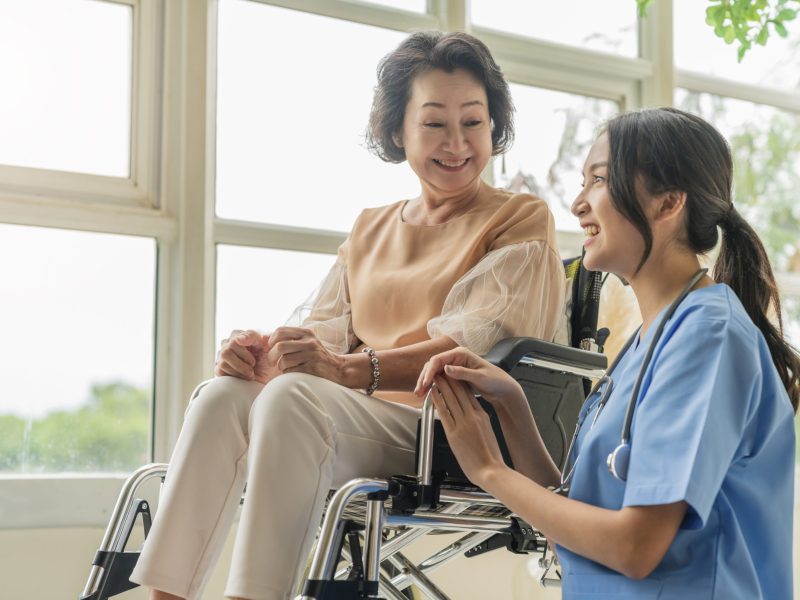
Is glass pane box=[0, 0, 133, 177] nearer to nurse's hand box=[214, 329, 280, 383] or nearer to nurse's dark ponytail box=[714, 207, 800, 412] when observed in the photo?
nurse's hand box=[214, 329, 280, 383]

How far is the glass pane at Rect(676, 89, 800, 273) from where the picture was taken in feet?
11.9

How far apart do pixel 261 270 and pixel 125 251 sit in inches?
14.4

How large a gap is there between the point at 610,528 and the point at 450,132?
109 cm

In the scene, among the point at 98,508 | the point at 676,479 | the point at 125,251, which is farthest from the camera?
the point at 125,251

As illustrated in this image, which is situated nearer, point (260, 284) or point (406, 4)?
point (260, 284)

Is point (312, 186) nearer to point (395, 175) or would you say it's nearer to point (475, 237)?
point (395, 175)

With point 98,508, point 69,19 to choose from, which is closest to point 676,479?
point 98,508

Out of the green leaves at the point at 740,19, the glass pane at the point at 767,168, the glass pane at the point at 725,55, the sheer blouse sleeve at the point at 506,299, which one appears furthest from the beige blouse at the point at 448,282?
the glass pane at the point at 767,168

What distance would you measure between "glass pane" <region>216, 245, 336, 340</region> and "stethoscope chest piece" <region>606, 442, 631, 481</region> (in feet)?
5.16

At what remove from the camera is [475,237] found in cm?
187

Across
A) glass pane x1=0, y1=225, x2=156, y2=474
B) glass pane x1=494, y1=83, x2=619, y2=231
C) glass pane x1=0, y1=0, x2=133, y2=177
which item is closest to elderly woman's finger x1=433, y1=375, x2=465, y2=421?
glass pane x1=0, y1=225, x2=156, y2=474

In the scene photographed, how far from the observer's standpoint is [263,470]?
4.45 feet

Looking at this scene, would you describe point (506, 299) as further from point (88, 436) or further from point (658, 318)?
point (88, 436)

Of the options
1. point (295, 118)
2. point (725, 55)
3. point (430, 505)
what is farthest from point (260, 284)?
point (725, 55)
